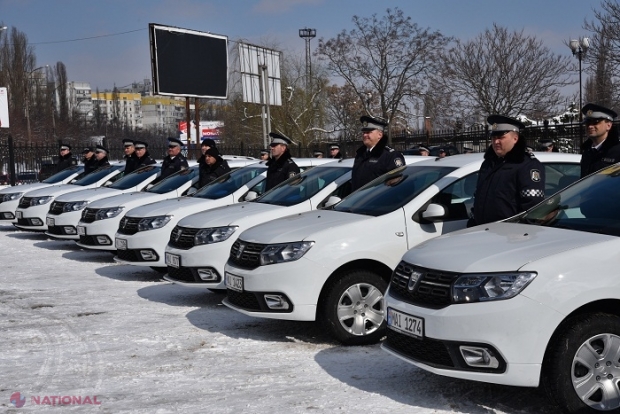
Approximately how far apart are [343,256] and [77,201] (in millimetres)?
8541

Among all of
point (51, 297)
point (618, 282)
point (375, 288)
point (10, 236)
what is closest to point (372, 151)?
point (375, 288)

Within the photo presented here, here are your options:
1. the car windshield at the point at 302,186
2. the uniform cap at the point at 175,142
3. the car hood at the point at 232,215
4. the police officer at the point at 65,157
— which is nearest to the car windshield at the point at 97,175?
the uniform cap at the point at 175,142

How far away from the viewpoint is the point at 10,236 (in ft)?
55.5

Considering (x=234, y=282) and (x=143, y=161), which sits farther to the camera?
(x=143, y=161)

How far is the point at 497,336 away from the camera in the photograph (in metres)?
4.57

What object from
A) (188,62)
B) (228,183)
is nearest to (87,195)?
(228,183)

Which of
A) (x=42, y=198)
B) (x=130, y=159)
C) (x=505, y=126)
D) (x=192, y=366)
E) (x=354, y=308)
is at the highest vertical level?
(x=505, y=126)

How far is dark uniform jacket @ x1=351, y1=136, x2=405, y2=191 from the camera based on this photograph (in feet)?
28.8

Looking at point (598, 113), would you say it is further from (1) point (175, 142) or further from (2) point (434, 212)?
(1) point (175, 142)

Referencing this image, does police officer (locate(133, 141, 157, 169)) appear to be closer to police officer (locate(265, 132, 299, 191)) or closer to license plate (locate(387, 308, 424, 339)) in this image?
police officer (locate(265, 132, 299, 191))

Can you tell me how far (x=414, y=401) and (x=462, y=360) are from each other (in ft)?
1.99

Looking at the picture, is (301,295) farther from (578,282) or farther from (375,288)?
(578,282)

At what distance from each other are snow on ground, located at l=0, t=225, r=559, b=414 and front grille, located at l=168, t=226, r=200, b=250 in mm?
653

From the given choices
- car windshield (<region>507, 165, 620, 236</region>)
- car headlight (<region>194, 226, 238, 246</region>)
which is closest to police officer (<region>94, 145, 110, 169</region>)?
car headlight (<region>194, 226, 238, 246</region>)
